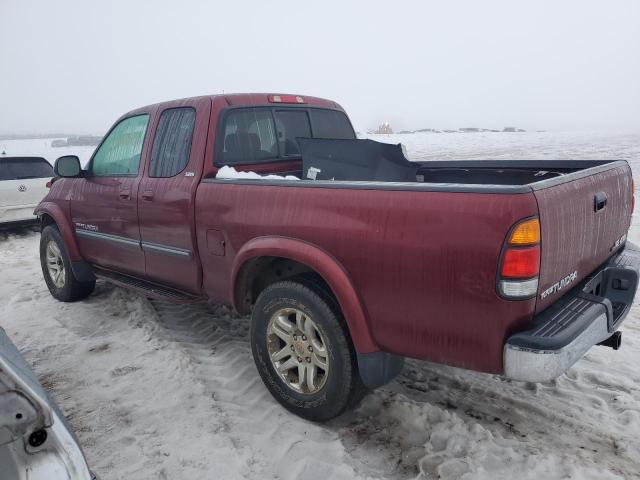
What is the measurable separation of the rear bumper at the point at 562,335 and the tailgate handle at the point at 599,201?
396mm

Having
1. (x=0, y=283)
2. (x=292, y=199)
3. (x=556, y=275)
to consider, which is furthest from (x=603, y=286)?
(x=0, y=283)

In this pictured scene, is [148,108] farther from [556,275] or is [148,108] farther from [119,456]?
[556,275]

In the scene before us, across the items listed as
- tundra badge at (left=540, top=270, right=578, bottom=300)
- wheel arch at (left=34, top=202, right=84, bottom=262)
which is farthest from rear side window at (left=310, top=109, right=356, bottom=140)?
wheel arch at (left=34, top=202, right=84, bottom=262)

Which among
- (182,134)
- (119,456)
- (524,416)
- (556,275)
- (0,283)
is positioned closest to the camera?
(556,275)

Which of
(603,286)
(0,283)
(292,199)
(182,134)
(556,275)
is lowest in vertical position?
(0,283)

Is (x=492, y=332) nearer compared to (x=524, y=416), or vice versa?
(x=492, y=332)

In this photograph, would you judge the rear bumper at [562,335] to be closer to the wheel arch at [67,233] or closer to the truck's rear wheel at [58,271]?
the wheel arch at [67,233]

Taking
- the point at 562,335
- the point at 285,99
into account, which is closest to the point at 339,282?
the point at 562,335

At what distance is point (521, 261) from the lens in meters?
→ 1.99

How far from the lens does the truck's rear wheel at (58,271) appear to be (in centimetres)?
504

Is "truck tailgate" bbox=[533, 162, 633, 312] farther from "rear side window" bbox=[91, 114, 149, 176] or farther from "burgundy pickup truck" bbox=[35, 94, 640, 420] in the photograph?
"rear side window" bbox=[91, 114, 149, 176]

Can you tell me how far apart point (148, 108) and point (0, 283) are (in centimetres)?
356

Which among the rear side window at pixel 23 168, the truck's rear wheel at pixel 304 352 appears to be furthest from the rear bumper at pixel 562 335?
the rear side window at pixel 23 168

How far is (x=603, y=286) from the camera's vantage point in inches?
110
